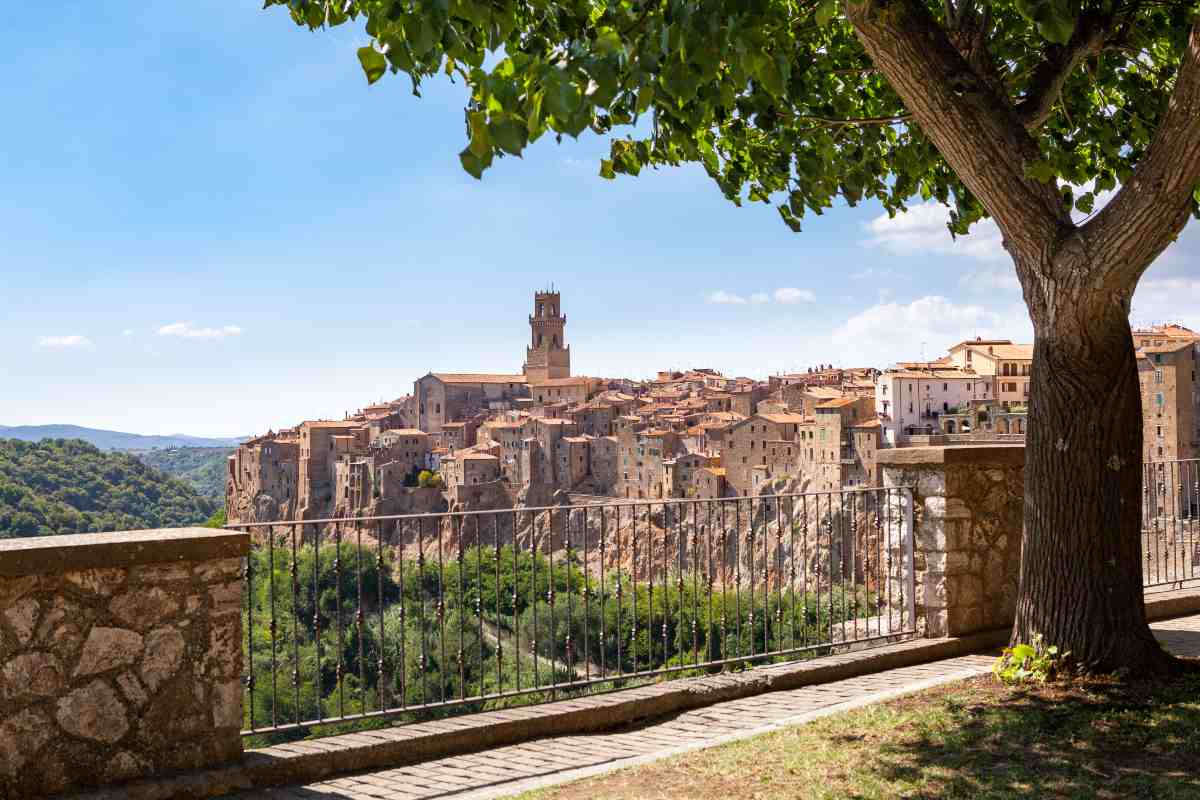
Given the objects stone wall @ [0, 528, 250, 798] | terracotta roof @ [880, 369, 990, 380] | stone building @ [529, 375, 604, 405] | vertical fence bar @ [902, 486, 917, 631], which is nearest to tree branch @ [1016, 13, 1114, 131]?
vertical fence bar @ [902, 486, 917, 631]

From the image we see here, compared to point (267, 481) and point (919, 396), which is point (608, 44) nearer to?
point (919, 396)

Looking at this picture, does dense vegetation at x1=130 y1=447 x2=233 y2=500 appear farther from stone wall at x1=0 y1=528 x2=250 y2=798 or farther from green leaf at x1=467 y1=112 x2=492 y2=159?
green leaf at x1=467 y1=112 x2=492 y2=159

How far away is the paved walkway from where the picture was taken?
466cm

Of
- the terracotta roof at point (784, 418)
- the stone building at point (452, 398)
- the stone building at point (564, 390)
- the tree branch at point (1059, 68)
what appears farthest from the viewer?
the stone building at point (452, 398)

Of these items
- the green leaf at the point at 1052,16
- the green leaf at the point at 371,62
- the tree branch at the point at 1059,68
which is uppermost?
the tree branch at the point at 1059,68

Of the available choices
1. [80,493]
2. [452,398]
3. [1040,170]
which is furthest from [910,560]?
[452,398]

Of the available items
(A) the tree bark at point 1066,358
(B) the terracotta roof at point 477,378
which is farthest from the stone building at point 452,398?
(A) the tree bark at point 1066,358

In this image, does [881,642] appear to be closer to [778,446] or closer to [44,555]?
[44,555]

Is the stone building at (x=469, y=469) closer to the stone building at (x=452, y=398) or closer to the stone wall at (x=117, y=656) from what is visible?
the stone building at (x=452, y=398)

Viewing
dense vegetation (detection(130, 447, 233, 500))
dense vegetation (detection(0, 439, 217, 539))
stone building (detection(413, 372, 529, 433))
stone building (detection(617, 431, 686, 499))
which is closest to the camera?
dense vegetation (detection(0, 439, 217, 539))

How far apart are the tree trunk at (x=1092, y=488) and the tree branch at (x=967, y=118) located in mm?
396

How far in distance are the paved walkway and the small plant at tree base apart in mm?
466

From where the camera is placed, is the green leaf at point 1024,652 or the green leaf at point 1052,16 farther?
the green leaf at point 1024,652

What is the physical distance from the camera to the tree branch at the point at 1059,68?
6.05 metres
